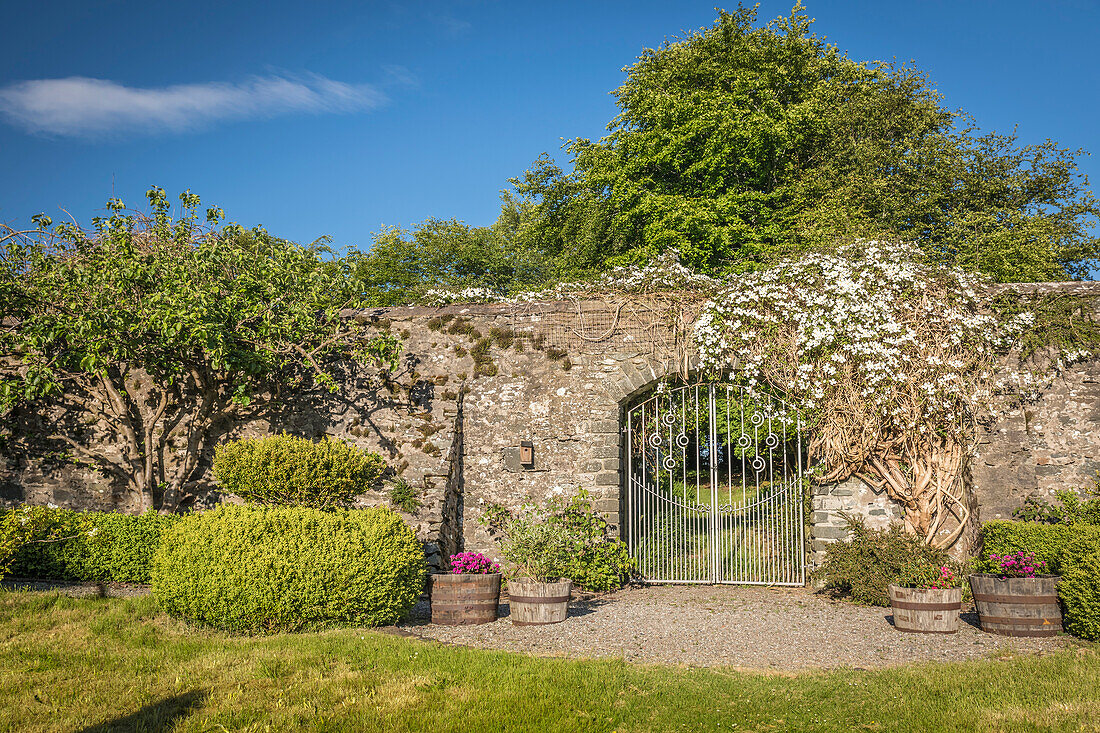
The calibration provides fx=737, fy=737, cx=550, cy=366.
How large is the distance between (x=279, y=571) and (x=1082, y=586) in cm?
621

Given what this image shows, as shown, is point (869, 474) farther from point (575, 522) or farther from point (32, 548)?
point (32, 548)

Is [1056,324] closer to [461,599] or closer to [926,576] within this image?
[926,576]

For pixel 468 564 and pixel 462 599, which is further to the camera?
pixel 468 564

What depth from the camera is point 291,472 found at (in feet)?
24.0

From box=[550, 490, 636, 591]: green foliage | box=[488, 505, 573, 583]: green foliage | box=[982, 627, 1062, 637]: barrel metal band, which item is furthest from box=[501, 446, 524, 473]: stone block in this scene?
box=[982, 627, 1062, 637]: barrel metal band

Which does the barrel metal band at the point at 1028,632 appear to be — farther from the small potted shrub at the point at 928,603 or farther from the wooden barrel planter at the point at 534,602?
the wooden barrel planter at the point at 534,602

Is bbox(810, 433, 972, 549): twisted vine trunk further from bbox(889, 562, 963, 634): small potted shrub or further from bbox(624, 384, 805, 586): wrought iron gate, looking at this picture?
bbox(889, 562, 963, 634): small potted shrub

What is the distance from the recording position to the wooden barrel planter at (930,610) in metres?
6.20

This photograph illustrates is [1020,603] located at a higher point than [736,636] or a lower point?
higher

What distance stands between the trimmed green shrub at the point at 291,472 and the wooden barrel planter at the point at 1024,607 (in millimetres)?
5877

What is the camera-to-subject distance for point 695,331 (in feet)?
28.0

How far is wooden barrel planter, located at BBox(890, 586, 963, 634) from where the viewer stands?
20.3ft

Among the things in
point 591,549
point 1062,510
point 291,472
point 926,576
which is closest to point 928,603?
point 926,576

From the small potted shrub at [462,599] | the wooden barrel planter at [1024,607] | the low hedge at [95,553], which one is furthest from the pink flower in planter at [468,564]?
the wooden barrel planter at [1024,607]
